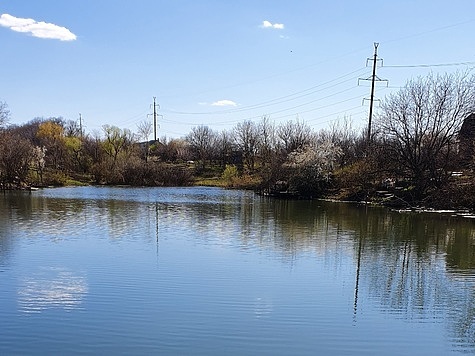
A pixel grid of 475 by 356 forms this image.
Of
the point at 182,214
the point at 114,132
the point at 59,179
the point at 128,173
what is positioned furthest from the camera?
the point at 114,132

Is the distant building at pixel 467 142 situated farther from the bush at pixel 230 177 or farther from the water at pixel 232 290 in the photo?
the bush at pixel 230 177

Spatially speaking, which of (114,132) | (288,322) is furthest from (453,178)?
(114,132)

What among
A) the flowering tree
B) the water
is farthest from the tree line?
the water

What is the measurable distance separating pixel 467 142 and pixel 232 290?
91.0ft

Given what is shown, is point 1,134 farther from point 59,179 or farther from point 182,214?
point 182,214

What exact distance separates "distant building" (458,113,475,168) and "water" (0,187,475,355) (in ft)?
45.4

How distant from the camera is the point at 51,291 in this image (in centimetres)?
994

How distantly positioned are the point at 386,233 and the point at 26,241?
48.1ft

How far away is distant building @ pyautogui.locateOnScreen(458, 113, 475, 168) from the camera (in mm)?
31359

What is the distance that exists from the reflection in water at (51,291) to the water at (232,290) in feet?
0.12

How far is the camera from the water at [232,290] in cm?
753

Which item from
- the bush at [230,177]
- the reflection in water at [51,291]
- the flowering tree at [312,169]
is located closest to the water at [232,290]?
the reflection in water at [51,291]

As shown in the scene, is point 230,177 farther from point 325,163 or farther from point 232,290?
point 232,290

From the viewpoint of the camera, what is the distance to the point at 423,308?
31.2 ft
